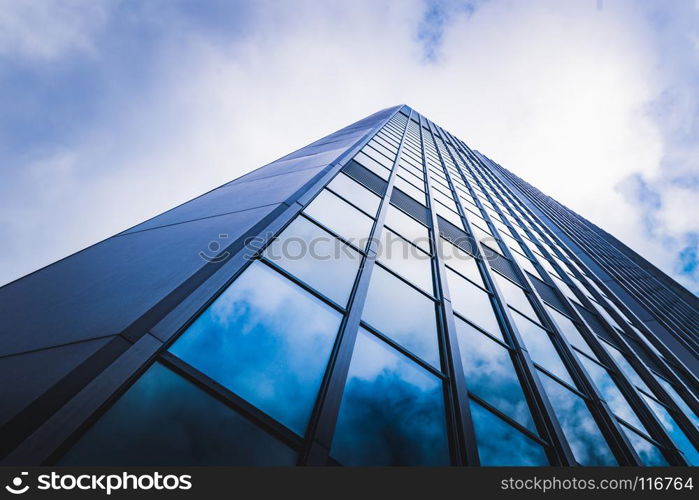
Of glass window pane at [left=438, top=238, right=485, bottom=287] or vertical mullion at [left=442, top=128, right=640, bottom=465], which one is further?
glass window pane at [left=438, top=238, right=485, bottom=287]

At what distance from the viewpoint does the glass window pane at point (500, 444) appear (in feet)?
14.0

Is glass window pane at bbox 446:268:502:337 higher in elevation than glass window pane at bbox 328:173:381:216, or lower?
lower

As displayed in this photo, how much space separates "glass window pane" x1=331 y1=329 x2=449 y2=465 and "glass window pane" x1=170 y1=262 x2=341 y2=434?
0.43 m

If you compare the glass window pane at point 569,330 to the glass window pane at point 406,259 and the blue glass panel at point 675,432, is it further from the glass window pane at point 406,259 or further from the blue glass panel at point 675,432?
the glass window pane at point 406,259

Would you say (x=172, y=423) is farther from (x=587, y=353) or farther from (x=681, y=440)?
(x=681, y=440)

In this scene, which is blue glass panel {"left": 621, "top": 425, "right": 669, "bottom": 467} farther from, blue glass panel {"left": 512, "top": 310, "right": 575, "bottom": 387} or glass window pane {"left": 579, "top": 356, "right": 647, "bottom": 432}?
blue glass panel {"left": 512, "top": 310, "right": 575, "bottom": 387}

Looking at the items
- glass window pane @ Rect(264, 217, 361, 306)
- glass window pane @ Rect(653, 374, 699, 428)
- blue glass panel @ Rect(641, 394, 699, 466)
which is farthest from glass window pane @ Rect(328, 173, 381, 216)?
glass window pane @ Rect(653, 374, 699, 428)

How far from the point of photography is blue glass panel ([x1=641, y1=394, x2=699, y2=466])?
698 cm

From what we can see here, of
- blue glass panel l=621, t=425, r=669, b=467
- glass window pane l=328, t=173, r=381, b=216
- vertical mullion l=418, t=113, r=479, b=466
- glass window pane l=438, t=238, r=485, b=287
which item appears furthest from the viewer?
glass window pane l=438, t=238, r=485, b=287

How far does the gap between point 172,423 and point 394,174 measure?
9.94 meters

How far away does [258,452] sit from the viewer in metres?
2.74

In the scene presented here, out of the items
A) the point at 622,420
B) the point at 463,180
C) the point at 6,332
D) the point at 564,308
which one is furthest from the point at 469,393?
the point at 463,180

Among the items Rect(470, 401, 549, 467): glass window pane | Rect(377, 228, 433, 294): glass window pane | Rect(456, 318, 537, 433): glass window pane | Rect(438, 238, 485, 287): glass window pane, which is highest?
Rect(438, 238, 485, 287): glass window pane

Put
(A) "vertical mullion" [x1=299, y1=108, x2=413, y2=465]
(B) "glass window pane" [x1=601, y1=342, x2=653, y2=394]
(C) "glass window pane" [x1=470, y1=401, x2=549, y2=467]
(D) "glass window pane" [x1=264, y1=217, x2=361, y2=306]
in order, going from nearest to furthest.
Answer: (A) "vertical mullion" [x1=299, y1=108, x2=413, y2=465] < (C) "glass window pane" [x1=470, y1=401, x2=549, y2=467] < (D) "glass window pane" [x1=264, y1=217, x2=361, y2=306] < (B) "glass window pane" [x1=601, y1=342, x2=653, y2=394]
